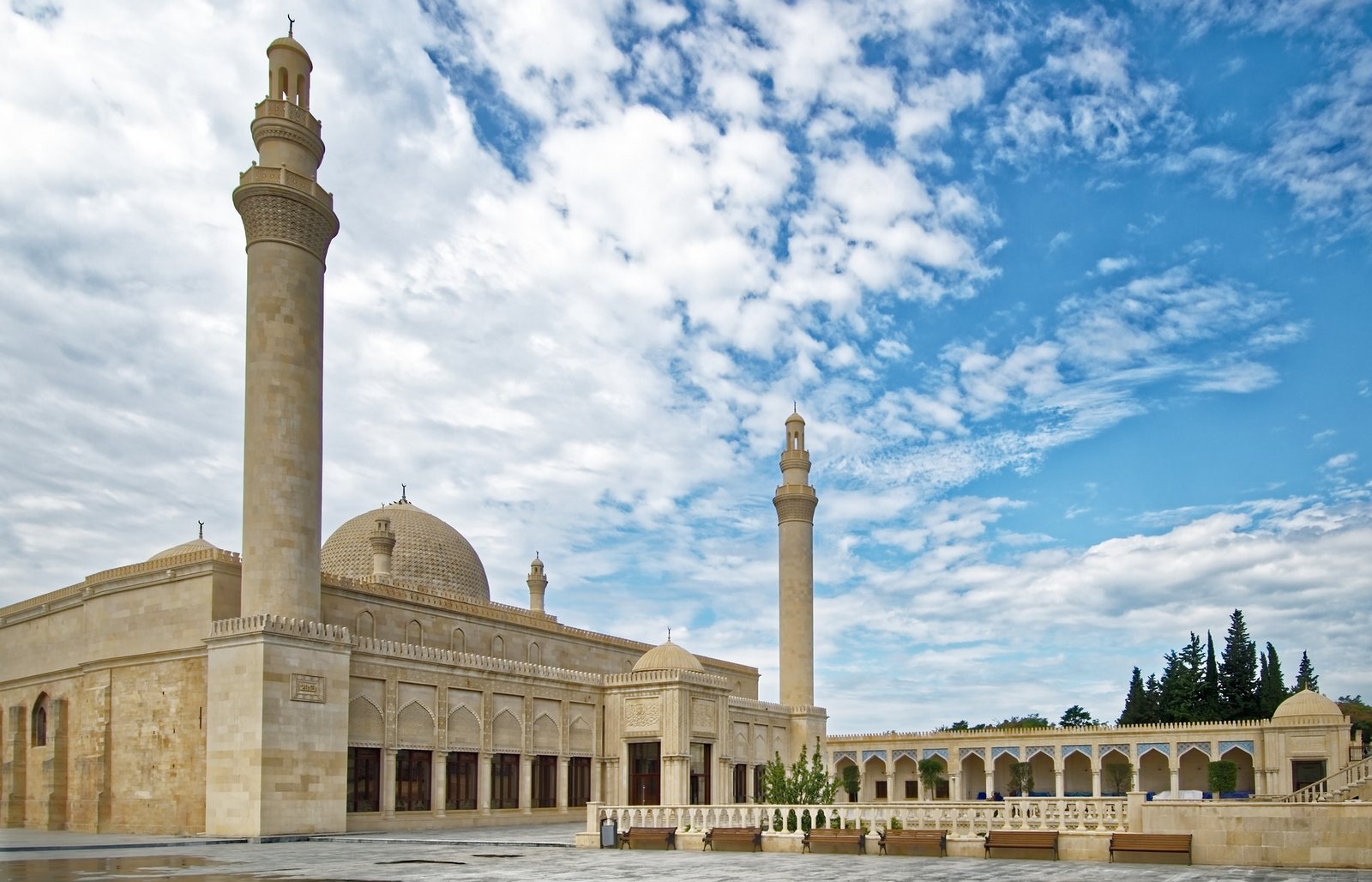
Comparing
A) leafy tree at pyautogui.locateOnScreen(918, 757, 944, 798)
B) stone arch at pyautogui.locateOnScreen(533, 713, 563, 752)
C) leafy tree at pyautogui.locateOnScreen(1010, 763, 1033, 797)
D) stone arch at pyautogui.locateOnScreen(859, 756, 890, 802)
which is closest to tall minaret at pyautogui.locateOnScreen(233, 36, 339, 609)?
stone arch at pyautogui.locateOnScreen(533, 713, 563, 752)

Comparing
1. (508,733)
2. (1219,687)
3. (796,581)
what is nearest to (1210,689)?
(1219,687)

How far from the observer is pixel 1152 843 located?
16.7 meters

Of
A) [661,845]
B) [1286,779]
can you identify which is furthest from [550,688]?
[1286,779]

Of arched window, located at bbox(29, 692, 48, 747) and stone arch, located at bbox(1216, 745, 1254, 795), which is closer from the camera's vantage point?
arched window, located at bbox(29, 692, 48, 747)

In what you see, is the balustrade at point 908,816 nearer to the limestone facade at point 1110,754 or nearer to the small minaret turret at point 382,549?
the small minaret turret at point 382,549

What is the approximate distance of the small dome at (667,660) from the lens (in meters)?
38.8

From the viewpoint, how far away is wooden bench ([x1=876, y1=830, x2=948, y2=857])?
1848 cm

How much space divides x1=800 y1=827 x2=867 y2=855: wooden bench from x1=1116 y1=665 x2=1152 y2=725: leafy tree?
156 feet

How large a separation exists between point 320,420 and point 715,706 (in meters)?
16.8

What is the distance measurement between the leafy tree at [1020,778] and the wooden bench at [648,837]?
36.8 meters

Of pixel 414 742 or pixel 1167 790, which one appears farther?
pixel 1167 790

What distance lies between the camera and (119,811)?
92.9 ft

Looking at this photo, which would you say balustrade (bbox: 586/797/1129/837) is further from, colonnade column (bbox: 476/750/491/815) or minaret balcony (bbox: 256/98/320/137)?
minaret balcony (bbox: 256/98/320/137)

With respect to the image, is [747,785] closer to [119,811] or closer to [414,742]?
[414,742]
